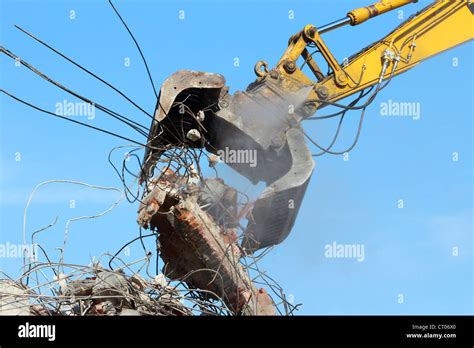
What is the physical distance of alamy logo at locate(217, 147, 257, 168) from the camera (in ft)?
33.2

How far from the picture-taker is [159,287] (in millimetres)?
9555

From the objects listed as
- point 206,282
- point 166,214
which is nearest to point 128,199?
point 166,214
